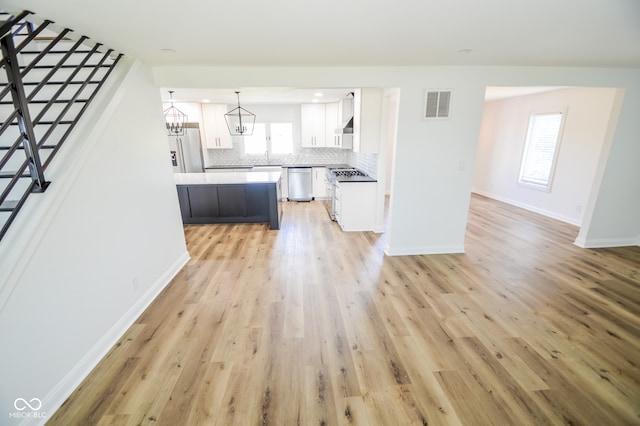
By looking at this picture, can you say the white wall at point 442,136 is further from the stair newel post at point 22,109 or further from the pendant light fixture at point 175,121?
the pendant light fixture at point 175,121

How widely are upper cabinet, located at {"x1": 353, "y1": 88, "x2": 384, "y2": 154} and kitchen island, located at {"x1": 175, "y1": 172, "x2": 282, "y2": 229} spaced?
1694 millimetres

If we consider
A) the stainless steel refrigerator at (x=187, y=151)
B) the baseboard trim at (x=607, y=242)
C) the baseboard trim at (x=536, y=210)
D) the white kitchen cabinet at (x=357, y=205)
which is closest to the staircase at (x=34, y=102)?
the stainless steel refrigerator at (x=187, y=151)

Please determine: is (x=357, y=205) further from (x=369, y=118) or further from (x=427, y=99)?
(x=427, y=99)

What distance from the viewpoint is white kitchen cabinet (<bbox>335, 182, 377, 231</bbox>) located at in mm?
4578

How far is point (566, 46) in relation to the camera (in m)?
2.34

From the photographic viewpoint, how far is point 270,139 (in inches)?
288

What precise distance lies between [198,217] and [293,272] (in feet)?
9.01

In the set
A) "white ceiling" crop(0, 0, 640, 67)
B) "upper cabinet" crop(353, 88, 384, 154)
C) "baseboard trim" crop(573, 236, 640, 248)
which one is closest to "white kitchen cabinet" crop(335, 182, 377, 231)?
"upper cabinet" crop(353, 88, 384, 154)

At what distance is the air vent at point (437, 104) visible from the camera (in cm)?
319

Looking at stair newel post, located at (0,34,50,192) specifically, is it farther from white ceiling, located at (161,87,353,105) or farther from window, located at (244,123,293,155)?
window, located at (244,123,293,155)

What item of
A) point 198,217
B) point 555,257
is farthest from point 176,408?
point 555,257

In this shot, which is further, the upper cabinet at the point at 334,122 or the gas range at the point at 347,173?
the upper cabinet at the point at 334,122

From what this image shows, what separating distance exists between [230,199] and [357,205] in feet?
7.82

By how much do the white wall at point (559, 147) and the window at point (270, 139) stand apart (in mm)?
5399
